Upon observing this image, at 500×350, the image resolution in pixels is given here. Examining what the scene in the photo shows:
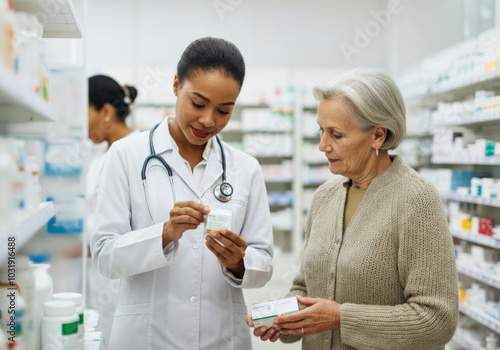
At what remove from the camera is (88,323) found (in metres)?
2.19

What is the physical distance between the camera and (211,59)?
166cm

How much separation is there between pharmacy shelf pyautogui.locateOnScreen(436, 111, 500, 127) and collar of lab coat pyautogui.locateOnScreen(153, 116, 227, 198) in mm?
2841

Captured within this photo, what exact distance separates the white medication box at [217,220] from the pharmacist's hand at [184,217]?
0.06m

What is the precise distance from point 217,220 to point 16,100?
78 cm

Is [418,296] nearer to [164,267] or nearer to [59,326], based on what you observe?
[164,267]

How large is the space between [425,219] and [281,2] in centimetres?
709

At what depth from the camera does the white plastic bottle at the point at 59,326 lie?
137 cm

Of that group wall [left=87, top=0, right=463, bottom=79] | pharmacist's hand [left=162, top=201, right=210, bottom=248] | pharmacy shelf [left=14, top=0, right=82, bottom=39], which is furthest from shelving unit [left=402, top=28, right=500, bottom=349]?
pharmacy shelf [left=14, top=0, right=82, bottom=39]

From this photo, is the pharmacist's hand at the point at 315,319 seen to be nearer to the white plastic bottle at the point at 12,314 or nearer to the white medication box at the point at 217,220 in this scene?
the white medication box at the point at 217,220

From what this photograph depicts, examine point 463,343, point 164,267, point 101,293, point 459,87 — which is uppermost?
point 459,87

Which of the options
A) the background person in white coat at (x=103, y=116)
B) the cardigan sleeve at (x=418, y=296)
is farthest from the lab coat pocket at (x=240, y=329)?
the background person in white coat at (x=103, y=116)

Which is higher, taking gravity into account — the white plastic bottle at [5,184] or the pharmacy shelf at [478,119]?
the pharmacy shelf at [478,119]

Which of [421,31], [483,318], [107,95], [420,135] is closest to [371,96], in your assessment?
[107,95]

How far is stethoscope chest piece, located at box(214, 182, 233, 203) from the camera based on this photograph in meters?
1.74
